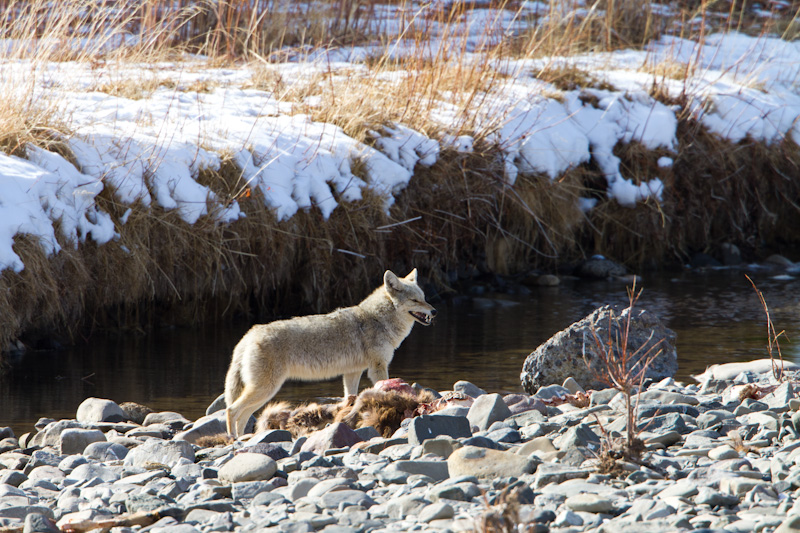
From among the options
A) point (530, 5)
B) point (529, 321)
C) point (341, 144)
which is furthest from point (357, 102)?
point (530, 5)

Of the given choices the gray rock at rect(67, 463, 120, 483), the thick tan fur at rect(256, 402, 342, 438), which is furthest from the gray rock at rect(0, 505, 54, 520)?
the thick tan fur at rect(256, 402, 342, 438)

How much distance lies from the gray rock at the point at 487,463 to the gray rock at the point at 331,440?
33.6 inches

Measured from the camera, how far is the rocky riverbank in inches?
125

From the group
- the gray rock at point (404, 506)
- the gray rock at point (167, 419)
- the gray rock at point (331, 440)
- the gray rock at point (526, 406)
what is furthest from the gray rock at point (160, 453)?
the gray rock at point (526, 406)

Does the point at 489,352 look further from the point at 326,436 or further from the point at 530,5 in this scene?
the point at 530,5

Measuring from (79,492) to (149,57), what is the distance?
7.83 m

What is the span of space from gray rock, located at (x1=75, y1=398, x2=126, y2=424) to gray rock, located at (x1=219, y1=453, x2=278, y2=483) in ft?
6.91

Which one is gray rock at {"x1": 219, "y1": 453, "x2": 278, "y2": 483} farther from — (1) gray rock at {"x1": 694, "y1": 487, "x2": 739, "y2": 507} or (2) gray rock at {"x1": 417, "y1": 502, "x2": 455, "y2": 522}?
(1) gray rock at {"x1": 694, "y1": 487, "x2": 739, "y2": 507}

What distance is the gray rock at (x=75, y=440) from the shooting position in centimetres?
502

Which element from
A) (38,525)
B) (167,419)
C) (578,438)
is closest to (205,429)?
(167,419)

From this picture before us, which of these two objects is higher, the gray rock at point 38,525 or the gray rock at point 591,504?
the gray rock at point 591,504

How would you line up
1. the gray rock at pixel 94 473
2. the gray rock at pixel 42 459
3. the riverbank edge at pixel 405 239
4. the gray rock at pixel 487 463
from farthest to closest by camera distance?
the riverbank edge at pixel 405 239, the gray rock at pixel 42 459, the gray rock at pixel 94 473, the gray rock at pixel 487 463

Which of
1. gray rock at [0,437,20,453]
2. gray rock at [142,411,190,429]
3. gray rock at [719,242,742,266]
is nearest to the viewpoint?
gray rock at [0,437,20,453]

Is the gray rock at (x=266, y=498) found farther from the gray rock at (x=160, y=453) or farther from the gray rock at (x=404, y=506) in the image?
the gray rock at (x=160, y=453)
